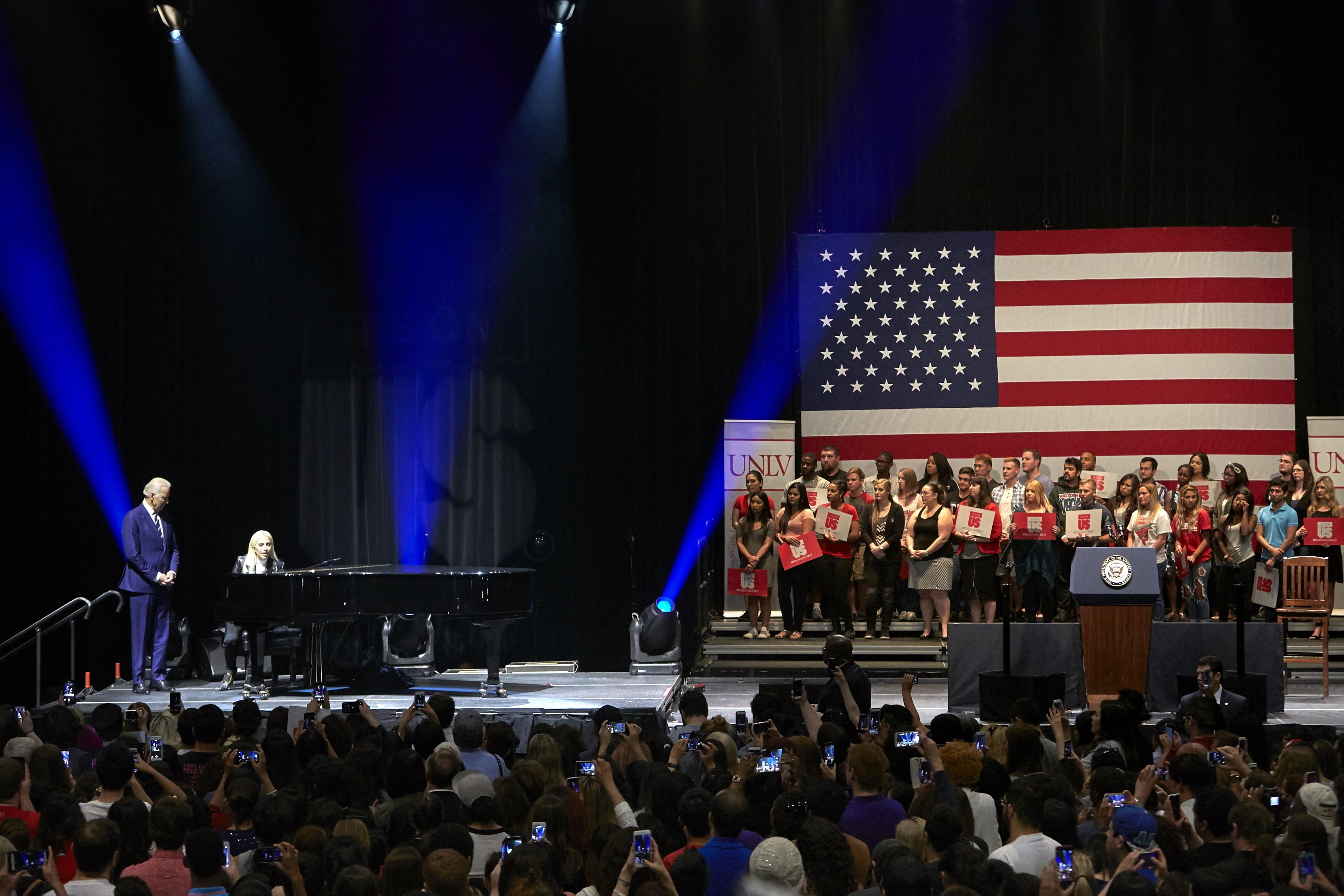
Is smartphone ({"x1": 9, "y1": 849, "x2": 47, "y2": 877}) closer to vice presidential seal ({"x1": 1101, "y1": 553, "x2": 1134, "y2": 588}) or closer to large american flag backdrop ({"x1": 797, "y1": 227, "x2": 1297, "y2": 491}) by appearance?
vice presidential seal ({"x1": 1101, "y1": 553, "x2": 1134, "y2": 588})

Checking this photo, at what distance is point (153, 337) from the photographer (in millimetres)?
14695

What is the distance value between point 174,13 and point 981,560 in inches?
363

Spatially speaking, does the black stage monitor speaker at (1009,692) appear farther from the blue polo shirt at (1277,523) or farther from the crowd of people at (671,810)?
the blue polo shirt at (1277,523)

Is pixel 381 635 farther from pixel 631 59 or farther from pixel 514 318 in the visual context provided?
pixel 631 59

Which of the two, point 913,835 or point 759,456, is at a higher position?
point 759,456

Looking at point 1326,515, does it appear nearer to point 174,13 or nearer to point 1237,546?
point 1237,546

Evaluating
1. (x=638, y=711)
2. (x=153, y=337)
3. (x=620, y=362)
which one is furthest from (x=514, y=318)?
(x=638, y=711)

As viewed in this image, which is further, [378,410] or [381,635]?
[378,410]

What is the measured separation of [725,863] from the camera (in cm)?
439

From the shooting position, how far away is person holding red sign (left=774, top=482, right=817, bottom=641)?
1259 centimetres

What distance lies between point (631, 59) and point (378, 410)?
439 centimetres

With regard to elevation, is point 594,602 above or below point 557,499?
below

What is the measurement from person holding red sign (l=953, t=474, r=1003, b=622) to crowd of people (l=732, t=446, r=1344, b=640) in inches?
0.4

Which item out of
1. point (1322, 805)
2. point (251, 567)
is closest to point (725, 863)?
point (1322, 805)
